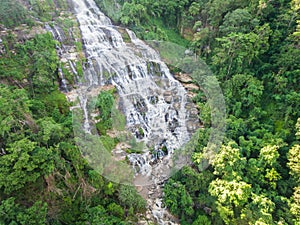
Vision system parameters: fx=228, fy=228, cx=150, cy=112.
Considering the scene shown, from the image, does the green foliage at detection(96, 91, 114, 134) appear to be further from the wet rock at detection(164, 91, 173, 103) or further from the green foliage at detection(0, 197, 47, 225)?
the green foliage at detection(0, 197, 47, 225)

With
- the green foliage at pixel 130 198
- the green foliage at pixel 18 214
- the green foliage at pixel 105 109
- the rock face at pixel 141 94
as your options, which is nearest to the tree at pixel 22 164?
the green foliage at pixel 18 214

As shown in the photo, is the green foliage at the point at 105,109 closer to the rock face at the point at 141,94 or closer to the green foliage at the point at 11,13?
the rock face at the point at 141,94

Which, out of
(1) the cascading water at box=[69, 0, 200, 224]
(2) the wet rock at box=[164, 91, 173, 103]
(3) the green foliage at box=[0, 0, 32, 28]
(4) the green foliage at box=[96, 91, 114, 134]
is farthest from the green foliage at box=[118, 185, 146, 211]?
(3) the green foliage at box=[0, 0, 32, 28]

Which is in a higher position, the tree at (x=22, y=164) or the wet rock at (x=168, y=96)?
the tree at (x=22, y=164)

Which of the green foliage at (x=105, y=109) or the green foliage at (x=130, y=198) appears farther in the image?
the green foliage at (x=105, y=109)

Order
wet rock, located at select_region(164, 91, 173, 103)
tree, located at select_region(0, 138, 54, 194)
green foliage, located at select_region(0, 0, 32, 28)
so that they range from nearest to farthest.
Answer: tree, located at select_region(0, 138, 54, 194), green foliage, located at select_region(0, 0, 32, 28), wet rock, located at select_region(164, 91, 173, 103)

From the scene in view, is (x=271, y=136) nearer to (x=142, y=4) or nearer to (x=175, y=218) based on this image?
(x=175, y=218)

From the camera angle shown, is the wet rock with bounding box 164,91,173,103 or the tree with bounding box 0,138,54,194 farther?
the wet rock with bounding box 164,91,173,103

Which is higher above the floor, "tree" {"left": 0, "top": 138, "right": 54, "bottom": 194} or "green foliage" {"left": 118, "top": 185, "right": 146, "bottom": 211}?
"tree" {"left": 0, "top": 138, "right": 54, "bottom": 194}
